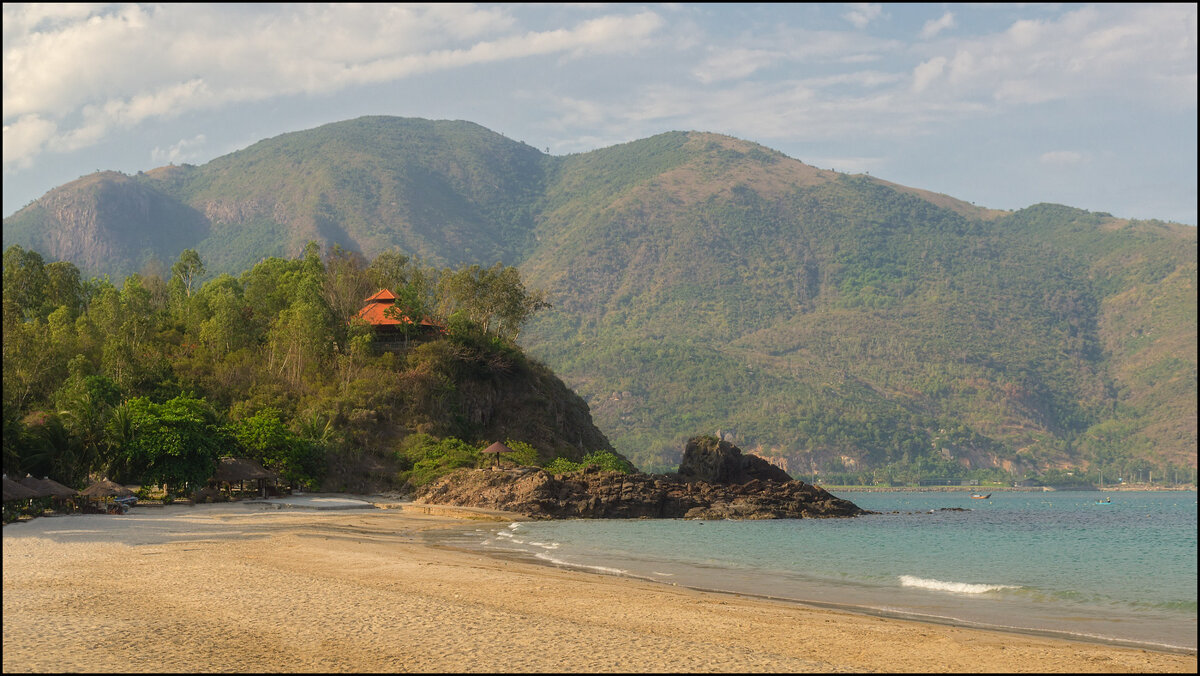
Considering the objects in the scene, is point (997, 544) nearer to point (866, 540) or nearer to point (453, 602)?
point (866, 540)

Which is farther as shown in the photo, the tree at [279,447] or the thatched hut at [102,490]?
the tree at [279,447]

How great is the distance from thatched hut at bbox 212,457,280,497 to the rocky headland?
9.27m

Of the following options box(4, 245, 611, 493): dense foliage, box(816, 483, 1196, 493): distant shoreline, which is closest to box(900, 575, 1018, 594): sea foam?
box(4, 245, 611, 493): dense foliage

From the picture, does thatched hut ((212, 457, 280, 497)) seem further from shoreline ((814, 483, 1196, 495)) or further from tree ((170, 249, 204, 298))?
shoreline ((814, 483, 1196, 495))

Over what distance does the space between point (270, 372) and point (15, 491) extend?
36887mm

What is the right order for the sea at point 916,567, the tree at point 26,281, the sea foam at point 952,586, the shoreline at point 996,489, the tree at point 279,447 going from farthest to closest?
the shoreline at point 996,489 → the tree at point 26,281 → the tree at point 279,447 → the sea foam at point 952,586 → the sea at point 916,567

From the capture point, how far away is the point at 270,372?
6688cm

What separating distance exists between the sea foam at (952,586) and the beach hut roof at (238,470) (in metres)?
35.6

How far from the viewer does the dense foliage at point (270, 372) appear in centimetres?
4516

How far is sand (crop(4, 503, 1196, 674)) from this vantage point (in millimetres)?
12969

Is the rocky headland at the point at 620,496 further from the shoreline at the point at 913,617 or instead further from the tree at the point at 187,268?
the tree at the point at 187,268

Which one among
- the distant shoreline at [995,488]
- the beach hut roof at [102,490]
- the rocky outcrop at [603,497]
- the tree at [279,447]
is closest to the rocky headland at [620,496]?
the rocky outcrop at [603,497]

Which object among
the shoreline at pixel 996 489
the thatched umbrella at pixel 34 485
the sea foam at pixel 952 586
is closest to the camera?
the sea foam at pixel 952 586

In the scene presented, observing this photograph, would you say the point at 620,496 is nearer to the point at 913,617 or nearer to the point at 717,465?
the point at 717,465
